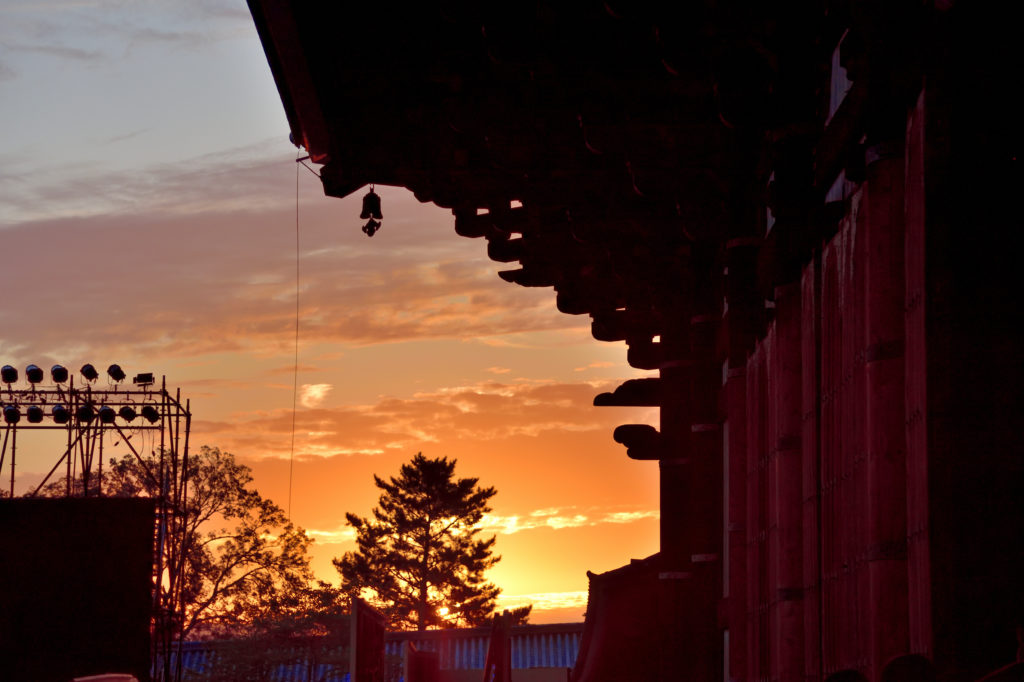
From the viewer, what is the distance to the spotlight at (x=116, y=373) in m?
33.2

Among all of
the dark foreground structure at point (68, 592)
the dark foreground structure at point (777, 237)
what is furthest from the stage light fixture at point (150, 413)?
the dark foreground structure at point (777, 237)

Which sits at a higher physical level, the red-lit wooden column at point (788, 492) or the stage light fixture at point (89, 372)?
the stage light fixture at point (89, 372)

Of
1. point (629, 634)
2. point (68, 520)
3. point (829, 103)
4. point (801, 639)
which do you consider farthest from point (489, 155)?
point (68, 520)

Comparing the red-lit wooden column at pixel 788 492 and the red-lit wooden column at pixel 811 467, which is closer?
the red-lit wooden column at pixel 811 467

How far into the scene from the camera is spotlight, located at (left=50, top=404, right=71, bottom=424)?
3322cm

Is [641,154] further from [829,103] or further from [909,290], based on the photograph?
[909,290]

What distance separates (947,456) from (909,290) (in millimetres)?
517

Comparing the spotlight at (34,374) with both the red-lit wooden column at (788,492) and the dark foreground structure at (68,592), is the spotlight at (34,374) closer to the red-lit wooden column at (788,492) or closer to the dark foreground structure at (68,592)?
the dark foreground structure at (68,592)

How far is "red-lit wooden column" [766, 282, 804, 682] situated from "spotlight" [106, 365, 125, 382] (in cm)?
2901

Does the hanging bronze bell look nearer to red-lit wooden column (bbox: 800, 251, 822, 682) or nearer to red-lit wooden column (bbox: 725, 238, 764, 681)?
red-lit wooden column (bbox: 725, 238, 764, 681)

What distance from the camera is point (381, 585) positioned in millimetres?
67562

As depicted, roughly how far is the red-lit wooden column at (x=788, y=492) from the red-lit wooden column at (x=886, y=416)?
156 cm

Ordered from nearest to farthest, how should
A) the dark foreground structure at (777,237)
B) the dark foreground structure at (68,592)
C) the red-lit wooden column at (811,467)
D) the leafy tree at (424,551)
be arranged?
the dark foreground structure at (777,237) < the red-lit wooden column at (811,467) < the dark foreground structure at (68,592) < the leafy tree at (424,551)

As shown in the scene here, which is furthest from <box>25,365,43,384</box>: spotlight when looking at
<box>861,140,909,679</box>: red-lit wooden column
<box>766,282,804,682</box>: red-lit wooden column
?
<box>861,140,909,679</box>: red-lit wooden column
